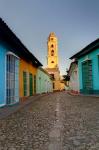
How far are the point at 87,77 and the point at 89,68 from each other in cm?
113

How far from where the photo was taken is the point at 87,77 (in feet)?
71.9

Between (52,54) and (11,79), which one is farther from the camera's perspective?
(52,54)

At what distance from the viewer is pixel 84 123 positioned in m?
6.51

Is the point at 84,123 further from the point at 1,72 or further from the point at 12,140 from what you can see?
the point at 1,72

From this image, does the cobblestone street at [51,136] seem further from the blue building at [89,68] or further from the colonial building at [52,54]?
the colonial building at [52,54]

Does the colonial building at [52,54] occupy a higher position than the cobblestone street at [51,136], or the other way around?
the colonial building at [52,54]

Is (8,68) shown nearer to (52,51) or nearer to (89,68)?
(89,68)

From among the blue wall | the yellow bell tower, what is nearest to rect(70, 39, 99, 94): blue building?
the blue wall

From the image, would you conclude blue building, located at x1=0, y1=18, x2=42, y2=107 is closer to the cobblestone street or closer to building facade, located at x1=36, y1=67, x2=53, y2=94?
the cobblestone street

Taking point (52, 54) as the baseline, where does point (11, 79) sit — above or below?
below

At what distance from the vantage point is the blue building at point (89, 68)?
19203 millimetres

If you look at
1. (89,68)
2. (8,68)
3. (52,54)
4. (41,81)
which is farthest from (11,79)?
(52,54)

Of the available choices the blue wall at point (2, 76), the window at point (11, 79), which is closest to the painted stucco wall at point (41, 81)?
the window at point (11, 79)

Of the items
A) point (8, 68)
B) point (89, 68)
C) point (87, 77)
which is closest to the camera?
point (8, 68)
